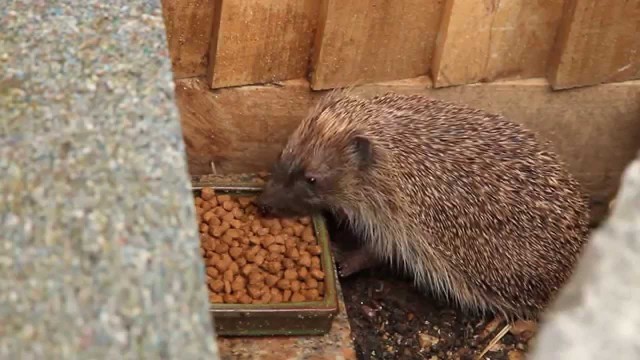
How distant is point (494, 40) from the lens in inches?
133

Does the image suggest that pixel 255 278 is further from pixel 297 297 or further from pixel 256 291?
pixel 297 297

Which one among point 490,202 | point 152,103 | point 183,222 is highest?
point 152,103

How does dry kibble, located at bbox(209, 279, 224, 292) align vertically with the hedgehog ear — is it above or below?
below

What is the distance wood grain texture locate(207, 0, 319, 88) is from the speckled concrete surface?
138 cm

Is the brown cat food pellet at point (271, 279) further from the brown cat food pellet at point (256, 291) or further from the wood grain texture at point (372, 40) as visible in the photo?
the wood grain texture at point (372, 40)

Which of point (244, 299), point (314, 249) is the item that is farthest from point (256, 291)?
point (314, 249)

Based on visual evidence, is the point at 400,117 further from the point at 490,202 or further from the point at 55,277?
the point at 55,277

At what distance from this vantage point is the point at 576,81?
3541 millimetres

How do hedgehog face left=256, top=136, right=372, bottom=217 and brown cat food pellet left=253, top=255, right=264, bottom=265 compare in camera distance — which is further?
hedgehog face left=256, top=136, right=372, bottom=217

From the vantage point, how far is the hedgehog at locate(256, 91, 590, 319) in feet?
10.8

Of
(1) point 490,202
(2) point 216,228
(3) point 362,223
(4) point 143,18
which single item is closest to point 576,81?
(1) point 490,202

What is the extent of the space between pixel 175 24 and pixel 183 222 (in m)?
1.88

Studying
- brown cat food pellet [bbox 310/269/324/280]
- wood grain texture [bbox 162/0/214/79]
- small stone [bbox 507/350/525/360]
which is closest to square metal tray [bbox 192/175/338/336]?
brown cat food pellet [bbox 310/269/324/280]

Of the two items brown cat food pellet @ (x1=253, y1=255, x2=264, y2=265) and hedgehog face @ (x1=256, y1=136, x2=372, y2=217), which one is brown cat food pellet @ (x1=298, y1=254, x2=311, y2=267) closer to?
brown cat food pellet @ (x1=253, y1=255, x2=264, y2=265)
